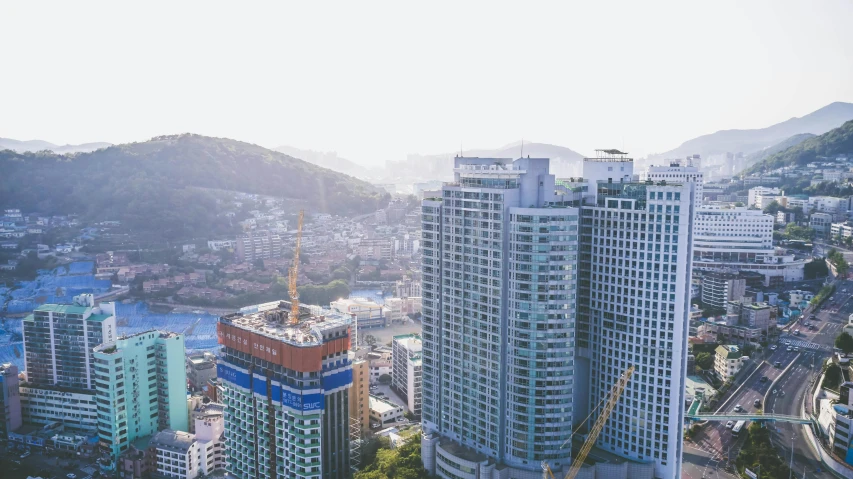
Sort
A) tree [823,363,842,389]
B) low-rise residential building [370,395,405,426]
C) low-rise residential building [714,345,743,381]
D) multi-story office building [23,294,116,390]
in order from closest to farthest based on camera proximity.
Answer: low-rise residential building [370,395,405,426], multi-story office building [23,294,116,390], tree [823,363,842,389], low-rise residential building [714,345,743,381]

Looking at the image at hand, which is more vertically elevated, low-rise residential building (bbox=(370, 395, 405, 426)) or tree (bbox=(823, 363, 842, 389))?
tree (bbox=(823, 363, 842, 389))

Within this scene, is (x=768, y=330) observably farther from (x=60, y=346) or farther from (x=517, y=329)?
(x=60, y=346)

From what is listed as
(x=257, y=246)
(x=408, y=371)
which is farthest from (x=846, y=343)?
(x=257, y=246)

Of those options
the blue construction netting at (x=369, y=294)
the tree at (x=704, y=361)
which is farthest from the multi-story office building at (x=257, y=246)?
the tree at (x=704, y=361)

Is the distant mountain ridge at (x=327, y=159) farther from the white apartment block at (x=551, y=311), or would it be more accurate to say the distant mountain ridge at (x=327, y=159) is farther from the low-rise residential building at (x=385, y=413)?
the white apartment block at (x=551, y=311)

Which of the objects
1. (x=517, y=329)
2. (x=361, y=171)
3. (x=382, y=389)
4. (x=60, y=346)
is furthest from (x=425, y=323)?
(x=361, y=171)

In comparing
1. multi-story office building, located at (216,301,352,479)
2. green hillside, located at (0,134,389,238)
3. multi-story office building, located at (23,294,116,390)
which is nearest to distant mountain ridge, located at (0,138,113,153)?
green hillside, located at (0,134,389,238)

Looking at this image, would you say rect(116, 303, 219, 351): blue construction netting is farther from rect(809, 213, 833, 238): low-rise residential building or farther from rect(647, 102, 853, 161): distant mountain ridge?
rect(647, 102, 853, 161): distant mountain ridge
